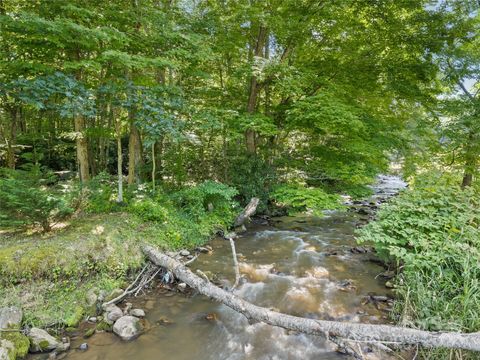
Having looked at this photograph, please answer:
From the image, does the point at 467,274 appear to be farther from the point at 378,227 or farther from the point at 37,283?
the point at 37,283

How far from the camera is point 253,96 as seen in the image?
31.4ft

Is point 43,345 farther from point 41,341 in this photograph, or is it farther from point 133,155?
point 133,155

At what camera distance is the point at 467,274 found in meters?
3.66

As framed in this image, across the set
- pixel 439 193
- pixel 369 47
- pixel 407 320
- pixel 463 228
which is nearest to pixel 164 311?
pixel 407 320

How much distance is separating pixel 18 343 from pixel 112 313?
3.60ft

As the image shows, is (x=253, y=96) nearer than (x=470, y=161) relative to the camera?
No

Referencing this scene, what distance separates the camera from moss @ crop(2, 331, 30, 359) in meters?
3.28

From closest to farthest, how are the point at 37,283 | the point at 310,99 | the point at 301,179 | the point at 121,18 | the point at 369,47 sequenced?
the point at 37,283
the point at 121,18
the point at 310,99
the point at 369,47
the point at 301,179

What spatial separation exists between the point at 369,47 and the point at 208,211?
23.8ft

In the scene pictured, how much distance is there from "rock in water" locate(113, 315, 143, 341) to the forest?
28mm

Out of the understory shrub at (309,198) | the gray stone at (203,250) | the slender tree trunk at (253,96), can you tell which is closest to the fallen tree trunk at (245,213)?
the understory shrub at (309,198)

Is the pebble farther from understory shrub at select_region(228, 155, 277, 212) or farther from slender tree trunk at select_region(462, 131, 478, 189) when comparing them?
slender tree trunk at select_region(462, 131, 478, 189)

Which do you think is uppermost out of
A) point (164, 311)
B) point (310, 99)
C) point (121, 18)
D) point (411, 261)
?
point (121, 18)

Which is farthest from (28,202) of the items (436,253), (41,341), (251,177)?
(436,253)
